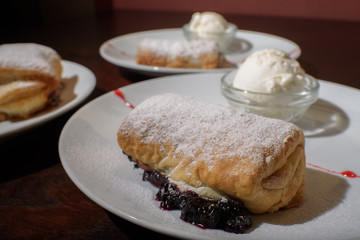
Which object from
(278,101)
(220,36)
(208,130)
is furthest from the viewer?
(220,36)

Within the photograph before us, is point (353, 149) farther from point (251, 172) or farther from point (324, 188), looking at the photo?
point (251, 172)

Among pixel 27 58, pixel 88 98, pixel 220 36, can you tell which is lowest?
pixel 88 98

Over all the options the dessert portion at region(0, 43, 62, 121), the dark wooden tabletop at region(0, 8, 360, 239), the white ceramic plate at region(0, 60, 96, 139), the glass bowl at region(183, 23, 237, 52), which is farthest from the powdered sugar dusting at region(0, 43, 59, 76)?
the glass bowl at region(183, 23, 237, 52)

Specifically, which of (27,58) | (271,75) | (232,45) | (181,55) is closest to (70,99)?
(27,58)

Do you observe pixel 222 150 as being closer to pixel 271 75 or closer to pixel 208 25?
pixel 271 75

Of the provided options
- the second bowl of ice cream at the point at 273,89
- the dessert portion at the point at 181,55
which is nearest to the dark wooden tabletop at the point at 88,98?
the dessert portion at the point at 181,55

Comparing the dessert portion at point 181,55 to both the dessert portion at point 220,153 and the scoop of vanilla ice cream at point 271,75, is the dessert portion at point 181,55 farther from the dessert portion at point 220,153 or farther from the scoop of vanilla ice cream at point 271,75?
the dessert portion at point 220,153
